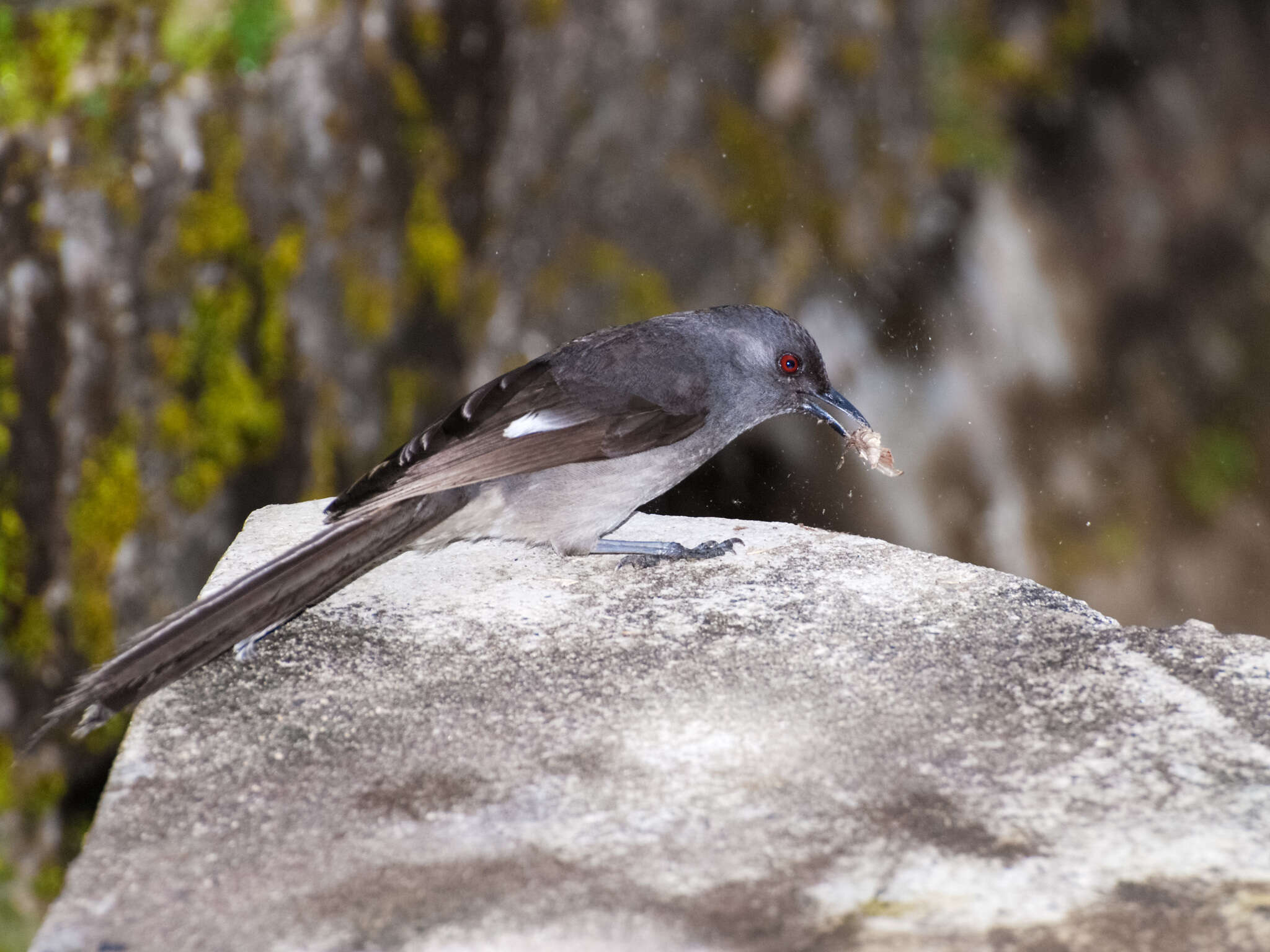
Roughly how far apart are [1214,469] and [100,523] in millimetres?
4671

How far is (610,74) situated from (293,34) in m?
1.21

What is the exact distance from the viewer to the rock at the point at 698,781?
177 cm

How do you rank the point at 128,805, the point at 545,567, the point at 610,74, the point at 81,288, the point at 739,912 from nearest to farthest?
the point at 739,912 → the point at 128,805 → the point at 545,567 → the point at 81,288 → the point at 610,74

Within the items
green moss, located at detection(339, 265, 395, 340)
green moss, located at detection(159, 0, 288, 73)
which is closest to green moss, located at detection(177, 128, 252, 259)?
green moss, located at detection(159, 0, 288, 73)

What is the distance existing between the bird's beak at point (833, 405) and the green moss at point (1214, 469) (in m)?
2.62

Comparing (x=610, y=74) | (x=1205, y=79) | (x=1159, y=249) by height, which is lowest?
(x=1159, y=249)

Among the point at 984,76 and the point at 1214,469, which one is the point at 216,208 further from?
the point at 1214,469

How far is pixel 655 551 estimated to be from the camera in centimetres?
332

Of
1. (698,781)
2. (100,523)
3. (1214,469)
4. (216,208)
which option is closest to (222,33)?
(216,208)

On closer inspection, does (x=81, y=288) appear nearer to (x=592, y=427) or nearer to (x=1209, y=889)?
(x=592, y=427)

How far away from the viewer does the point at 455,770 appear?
2.18 meters

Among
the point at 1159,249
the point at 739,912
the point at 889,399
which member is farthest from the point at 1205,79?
the point at 739,912

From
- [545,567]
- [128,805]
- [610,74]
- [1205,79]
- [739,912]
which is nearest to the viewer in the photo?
[739,912]

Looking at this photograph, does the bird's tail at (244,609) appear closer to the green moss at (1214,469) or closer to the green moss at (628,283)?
the green moss at (628,283)
